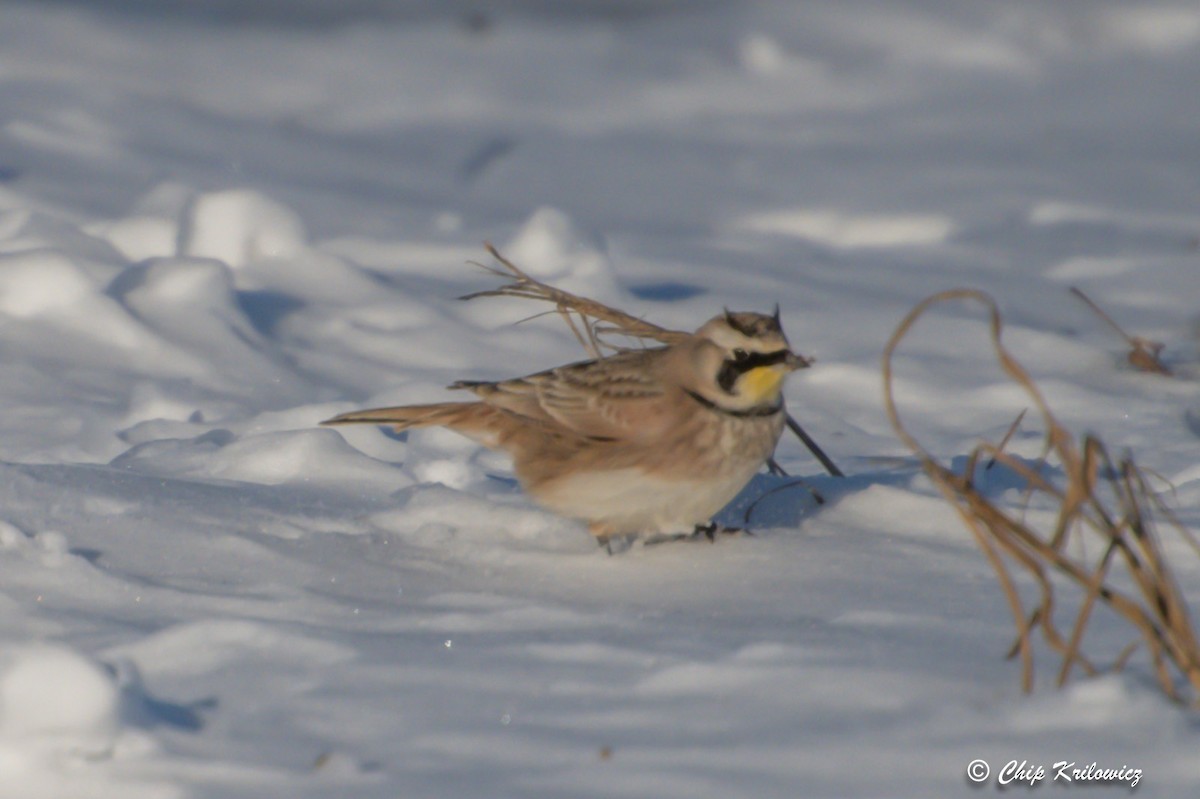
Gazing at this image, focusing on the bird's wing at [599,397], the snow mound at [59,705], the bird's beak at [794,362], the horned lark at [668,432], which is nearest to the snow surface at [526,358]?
the snow mound at [59,705]

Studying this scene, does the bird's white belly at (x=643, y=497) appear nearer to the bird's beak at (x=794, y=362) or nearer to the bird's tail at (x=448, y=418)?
the bird's beak at (x=794, y=362)

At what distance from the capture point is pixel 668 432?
10.7 feet

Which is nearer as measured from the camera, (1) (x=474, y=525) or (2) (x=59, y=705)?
(2) (x=59, y=705)

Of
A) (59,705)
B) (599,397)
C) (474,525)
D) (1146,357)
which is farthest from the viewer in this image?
(1146,357)

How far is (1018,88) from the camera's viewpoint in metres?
9.63

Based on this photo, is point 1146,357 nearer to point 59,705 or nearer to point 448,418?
point 448,418

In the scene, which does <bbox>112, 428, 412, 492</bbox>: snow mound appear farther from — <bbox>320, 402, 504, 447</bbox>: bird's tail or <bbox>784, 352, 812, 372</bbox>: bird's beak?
<bbox>784, 352, 812, 372</bbox>: bird's beak

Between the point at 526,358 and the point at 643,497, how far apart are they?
248 cm

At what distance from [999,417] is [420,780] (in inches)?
134

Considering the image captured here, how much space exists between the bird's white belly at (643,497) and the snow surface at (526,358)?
9cm

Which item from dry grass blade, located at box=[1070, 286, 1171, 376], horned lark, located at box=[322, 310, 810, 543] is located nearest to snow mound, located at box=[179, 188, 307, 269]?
horned lark, located at box=[322, 310, 810, 543]

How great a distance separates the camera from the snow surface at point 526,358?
219 centimetres

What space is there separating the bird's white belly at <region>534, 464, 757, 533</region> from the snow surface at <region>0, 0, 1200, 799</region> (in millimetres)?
92

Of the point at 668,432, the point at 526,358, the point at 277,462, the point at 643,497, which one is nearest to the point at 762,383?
the point at 668,432
